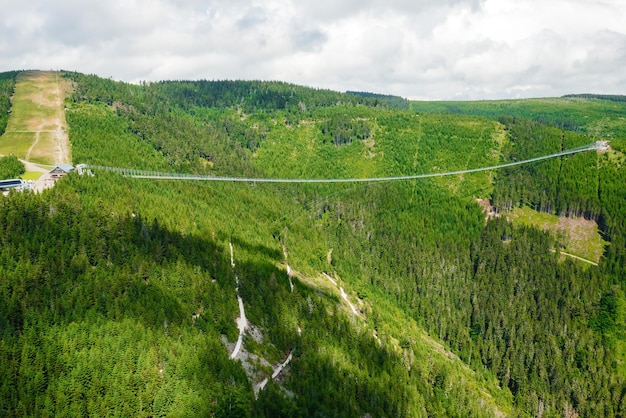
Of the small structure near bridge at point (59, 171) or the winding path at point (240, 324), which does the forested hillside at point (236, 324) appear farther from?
the small structure near bridge at point (59, 171)

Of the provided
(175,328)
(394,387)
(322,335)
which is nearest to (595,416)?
(394,387)

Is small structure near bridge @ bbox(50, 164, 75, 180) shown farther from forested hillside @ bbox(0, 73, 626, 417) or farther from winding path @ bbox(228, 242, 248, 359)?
winding path @ bbox(228, 242, 248, 359)

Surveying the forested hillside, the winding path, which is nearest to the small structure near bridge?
the forested hillside

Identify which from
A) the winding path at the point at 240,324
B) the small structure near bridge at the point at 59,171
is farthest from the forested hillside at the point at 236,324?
the small structure near bridge at the point at 59,171

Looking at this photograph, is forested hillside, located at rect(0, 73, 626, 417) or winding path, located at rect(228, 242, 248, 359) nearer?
forested hillside, located at rect(0, 73, 626, 417)

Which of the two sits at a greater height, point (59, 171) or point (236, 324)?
point (59, 171)

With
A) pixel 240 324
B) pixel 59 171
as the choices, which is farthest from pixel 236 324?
pixel 59 171

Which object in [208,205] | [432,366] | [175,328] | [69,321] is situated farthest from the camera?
[208,205]

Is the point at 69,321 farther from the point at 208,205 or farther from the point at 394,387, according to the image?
the point at 208,205

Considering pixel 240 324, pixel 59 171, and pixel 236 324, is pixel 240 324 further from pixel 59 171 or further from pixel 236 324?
pixel 59 171

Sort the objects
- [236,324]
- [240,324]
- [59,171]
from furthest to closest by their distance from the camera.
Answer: [59,171], [240,324], [236,324]

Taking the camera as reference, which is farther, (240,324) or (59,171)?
(59,171)
